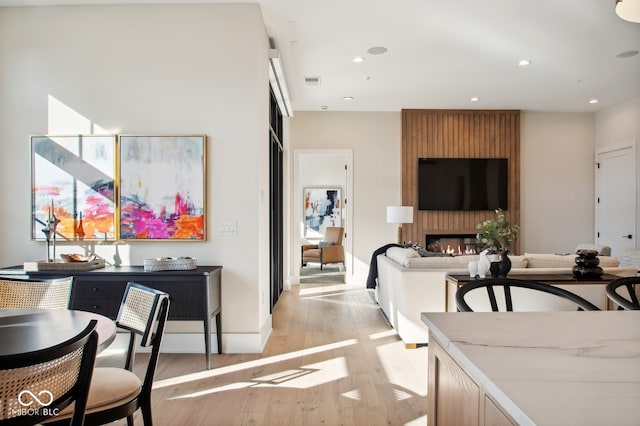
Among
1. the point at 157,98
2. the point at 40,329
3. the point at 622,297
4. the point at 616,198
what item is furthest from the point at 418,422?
the point at 616,198

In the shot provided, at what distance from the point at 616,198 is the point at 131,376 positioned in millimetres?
7913

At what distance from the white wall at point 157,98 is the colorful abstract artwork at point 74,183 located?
101mm

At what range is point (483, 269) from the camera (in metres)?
3.44

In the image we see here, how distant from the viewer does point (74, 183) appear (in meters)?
3.86

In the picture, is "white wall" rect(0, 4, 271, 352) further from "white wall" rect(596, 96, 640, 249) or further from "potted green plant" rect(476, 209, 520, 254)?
"white wall" rect(596, 96, 640, 249)

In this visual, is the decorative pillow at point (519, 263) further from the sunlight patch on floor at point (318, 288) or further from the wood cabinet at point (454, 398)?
the sunlight patch on floor at point (318, 288)

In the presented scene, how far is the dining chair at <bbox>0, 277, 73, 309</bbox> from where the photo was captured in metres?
2.38

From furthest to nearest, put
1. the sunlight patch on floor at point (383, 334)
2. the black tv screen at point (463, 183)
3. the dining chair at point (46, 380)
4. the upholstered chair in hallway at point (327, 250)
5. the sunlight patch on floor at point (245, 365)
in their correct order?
the upholstered chair in hallway at point (327, 250)
the black tv screen at point (463, 183)
the sunlight patch on floor at point (383, 334)
the sunlight patch on floor at point (245, 365)
the dining chair at point (46, 380)

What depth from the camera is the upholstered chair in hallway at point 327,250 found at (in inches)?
359

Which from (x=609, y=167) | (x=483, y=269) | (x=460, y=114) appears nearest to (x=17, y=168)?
(x=483, y=269)

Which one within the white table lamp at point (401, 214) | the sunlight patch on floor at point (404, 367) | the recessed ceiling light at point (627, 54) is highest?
the recessed ceiling light at point (627, 54)

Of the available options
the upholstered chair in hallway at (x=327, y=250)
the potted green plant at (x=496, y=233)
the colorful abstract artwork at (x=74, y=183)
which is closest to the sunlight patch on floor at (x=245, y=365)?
the colorful abstract artwork at (x=74, y=183)

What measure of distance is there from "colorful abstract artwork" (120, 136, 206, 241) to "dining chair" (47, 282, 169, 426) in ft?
5.64

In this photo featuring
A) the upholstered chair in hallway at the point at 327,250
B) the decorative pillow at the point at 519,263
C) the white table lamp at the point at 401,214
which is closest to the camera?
the decorative pillow at the point at 519,263
